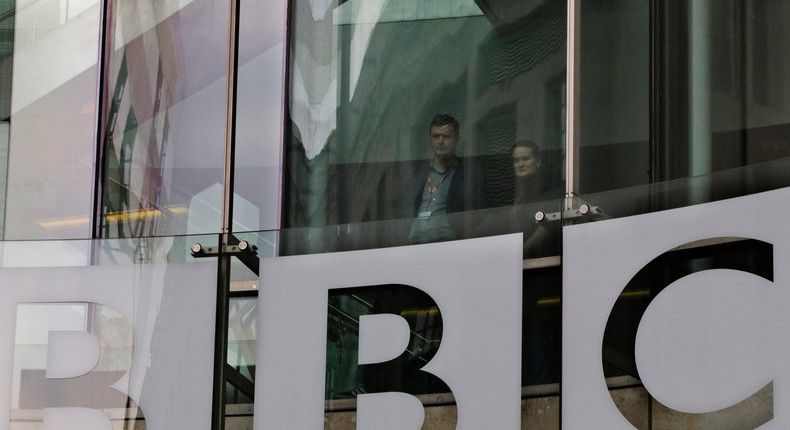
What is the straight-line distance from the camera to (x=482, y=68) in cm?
1051

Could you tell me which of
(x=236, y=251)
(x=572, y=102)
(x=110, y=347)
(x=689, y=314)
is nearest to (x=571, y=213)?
(x=572, y=102)

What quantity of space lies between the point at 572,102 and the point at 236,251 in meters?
2.52

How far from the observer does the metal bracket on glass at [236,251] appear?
1077cm

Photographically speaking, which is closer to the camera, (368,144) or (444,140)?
(444,140)

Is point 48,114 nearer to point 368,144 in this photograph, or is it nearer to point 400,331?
point 368,144

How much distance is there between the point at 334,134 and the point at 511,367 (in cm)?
231

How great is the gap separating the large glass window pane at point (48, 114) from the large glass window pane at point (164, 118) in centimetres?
20

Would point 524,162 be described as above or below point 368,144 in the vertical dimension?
below

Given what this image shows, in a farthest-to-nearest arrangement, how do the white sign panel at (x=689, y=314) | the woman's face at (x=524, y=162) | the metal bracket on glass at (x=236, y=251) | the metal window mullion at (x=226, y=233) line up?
the metal bracket on glass at (x=236, y=251) < the metal window mullion at (x=226, y=233) < the woman's face at (x=524, y=162) < the white sign panel at (x=689, y=314)

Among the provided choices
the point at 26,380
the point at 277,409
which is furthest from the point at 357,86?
the point at 26,380

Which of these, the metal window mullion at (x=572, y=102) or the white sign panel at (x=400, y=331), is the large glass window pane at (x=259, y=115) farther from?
the metal window mullion at (x=572, y=102)

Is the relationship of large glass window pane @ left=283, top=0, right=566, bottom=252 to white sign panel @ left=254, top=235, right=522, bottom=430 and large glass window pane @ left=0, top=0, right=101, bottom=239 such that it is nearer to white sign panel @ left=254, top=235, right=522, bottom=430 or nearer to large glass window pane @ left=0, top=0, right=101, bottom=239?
white sign panel @ left=254, top=235, right=522, bottom=430

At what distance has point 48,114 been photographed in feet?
40.6

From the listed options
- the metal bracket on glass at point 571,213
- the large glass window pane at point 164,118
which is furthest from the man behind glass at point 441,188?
the large glass window pane at point 164,118
